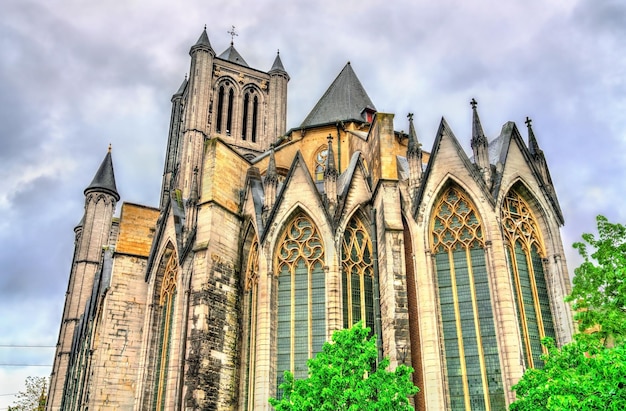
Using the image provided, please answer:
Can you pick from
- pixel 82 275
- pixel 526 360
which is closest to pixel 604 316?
pixel 526 360

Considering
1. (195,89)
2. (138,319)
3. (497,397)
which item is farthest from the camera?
(195,89)

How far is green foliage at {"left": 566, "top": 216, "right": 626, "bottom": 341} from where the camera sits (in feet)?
53.0

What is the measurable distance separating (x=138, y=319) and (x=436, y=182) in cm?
1478

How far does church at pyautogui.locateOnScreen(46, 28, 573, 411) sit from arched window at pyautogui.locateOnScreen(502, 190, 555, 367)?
49 mm

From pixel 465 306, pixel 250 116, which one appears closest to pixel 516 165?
pixel 465 306

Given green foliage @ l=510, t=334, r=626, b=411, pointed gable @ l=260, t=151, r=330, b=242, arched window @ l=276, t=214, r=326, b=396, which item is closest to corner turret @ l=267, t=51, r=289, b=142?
pointed gable @ l=260, t=151, r=330, b=242

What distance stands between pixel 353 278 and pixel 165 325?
882 cm

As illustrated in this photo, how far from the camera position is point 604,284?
17578 mm

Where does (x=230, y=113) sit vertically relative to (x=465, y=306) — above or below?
above

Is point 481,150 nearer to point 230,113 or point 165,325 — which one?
point 165,325

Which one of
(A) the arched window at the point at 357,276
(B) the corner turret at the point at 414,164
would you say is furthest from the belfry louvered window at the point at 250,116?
(B) the corner turret at the point at 414,164

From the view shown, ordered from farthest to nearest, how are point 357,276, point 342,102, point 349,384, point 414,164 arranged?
point 342,102 → point 414,164 → point 357,276 → point 349,384

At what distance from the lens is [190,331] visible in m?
20.6

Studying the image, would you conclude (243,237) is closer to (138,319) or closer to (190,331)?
(190,331)
